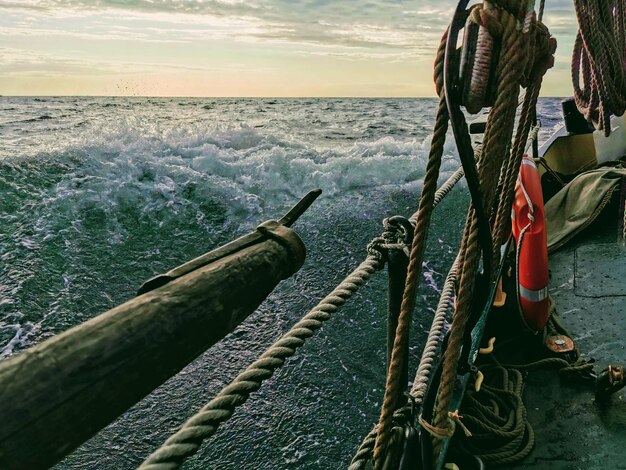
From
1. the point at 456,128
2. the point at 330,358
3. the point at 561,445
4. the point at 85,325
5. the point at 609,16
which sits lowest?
the point at 330,358

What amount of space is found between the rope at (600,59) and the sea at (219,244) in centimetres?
248

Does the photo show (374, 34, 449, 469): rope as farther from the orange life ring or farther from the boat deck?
the orange life ring

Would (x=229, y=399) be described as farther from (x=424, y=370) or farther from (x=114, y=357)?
(x=424, y=370)

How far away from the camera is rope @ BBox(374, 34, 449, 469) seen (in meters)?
1.04

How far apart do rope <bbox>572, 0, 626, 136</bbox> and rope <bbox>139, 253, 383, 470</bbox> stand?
1939 millimetres

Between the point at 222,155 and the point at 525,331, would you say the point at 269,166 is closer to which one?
the point at 222,155

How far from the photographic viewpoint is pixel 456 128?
3.22 ft

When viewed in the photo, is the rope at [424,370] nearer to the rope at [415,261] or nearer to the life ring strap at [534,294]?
the rope at [415,261]

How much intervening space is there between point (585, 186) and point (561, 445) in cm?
321

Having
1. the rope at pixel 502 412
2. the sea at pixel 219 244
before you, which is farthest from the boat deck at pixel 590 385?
the sea at pixel 219 244

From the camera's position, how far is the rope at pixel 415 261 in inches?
40.8

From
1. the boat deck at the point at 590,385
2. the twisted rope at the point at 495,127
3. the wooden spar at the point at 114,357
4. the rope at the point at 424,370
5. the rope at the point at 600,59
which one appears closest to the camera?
the wooden spar at the point at 114,357

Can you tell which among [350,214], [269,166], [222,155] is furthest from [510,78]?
[222,155]

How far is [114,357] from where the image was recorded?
0.50 m
